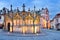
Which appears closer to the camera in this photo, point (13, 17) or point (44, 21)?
point (13, 17)

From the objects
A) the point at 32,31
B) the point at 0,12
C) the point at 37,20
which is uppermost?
the point at 0,12

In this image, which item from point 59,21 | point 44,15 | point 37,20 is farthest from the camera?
point 44,15

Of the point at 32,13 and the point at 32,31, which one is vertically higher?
the point at 32,13

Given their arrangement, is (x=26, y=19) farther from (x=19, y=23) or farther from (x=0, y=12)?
(x=0, y=12)

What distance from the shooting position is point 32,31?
28.0 meters

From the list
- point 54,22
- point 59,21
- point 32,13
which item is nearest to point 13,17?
point 32,13

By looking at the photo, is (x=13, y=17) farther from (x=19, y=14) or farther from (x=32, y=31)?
(x=32, y=31)

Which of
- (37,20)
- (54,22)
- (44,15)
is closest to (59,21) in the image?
(54,22)

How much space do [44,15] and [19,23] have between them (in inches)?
1340

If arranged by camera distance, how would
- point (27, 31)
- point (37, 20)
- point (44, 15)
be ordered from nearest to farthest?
point (27, 31), point (37, 20), point (44, 15)

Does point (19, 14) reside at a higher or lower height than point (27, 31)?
higher

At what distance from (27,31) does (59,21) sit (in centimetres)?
2934

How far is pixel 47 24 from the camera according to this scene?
58750mm

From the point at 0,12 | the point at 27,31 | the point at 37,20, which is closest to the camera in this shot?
the point at 27,31
